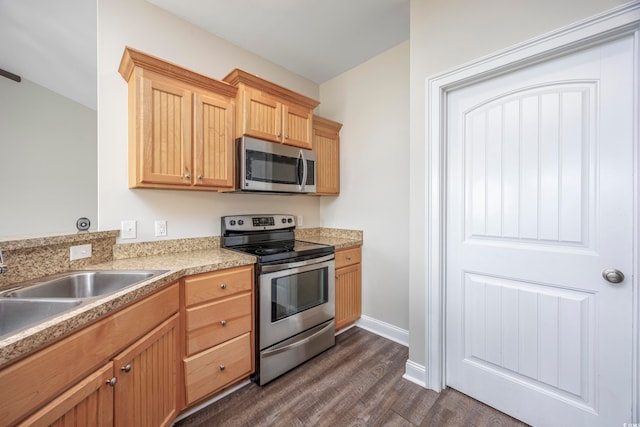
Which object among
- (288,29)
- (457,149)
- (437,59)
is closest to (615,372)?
(457,149)

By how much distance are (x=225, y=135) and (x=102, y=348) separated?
4.87ft

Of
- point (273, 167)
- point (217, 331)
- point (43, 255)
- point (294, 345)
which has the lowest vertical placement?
point (294, 345)

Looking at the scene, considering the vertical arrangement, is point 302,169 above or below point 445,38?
below

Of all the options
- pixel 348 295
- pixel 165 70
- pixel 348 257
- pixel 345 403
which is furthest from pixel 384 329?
pixel 165 70

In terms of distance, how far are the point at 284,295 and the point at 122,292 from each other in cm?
104

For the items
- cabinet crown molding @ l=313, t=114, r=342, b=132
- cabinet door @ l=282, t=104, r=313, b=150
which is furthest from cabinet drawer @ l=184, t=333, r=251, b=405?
cabinet crown molding @ l=313, t=114, r=342, b=132

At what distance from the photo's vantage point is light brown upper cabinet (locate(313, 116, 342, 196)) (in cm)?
267

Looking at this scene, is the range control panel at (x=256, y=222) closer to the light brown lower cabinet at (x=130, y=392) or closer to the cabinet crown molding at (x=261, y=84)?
the light brown lower cabinet at (x=130, y=392)

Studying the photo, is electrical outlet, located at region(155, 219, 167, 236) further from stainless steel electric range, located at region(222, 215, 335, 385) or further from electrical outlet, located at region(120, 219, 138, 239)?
stainless steel electric range, located at region(222, 215, 335, 385)

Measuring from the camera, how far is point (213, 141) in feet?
6.12

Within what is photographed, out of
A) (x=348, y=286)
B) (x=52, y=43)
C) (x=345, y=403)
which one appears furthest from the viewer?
(x=348, y=286)

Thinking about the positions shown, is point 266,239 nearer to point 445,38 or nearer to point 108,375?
point 108,375

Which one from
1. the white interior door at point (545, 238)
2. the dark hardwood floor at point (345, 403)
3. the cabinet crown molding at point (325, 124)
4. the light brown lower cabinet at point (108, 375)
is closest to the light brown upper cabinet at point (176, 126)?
the light brown lower cabinet at point (108, 375)

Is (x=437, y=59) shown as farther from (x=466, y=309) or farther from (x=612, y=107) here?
(x=466, y=309)
